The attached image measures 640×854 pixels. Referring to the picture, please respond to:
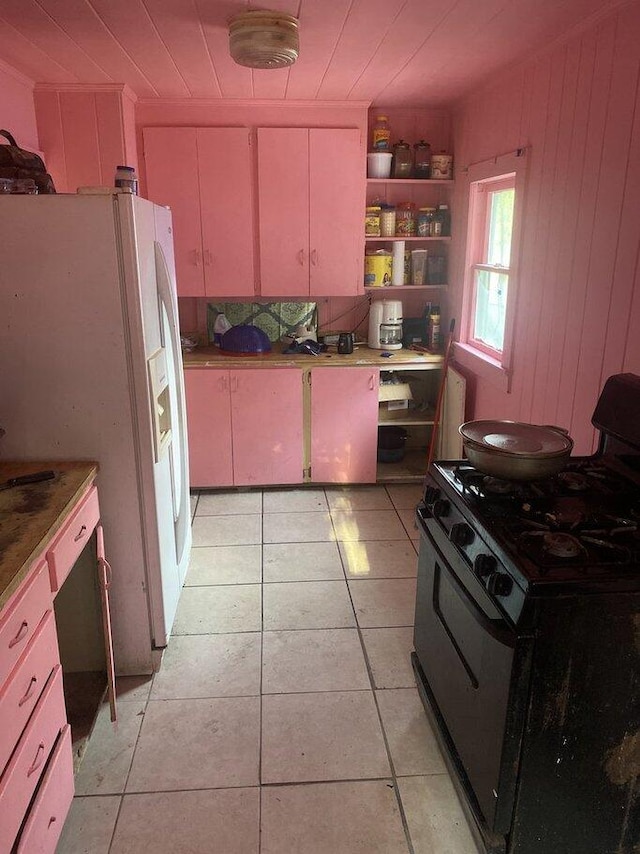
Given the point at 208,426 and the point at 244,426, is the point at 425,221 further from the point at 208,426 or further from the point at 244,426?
the point at 208,426

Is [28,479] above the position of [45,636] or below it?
above

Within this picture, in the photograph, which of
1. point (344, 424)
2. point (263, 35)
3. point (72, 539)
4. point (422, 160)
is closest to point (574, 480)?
point (72, 539)

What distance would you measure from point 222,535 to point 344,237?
1968 millimetres

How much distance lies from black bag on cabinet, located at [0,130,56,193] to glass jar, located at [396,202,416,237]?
2472 millimetres

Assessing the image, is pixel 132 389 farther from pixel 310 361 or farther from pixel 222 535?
pixel 310 361

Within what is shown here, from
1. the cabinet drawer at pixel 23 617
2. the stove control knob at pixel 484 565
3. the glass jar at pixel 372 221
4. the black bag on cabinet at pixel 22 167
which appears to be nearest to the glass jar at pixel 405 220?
the glass jar at pixel 372 221

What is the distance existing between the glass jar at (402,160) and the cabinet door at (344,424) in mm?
1297

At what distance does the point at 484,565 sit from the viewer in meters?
1.46

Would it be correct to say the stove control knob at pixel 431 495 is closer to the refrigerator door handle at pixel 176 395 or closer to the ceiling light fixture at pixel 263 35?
the refrigerator door handle at pixel 176 395

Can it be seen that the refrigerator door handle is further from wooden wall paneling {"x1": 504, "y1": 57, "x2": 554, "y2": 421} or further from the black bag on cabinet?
wooden wall paneling {"x1": 504, "y1": 57, "x2": 554, "y2": 421}

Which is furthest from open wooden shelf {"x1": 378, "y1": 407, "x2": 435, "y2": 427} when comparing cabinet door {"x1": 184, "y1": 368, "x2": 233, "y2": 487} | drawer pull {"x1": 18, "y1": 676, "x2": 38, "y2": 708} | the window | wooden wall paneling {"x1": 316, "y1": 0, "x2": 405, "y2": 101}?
drawer pull {"x1": 18, "y1": 676, "x2": 38, "y2": 708}

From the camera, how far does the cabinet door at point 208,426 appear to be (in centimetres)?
379

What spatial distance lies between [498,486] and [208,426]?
248cm

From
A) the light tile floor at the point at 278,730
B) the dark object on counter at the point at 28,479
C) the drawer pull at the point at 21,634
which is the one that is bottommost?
the light tile floor at the point at 278,730
